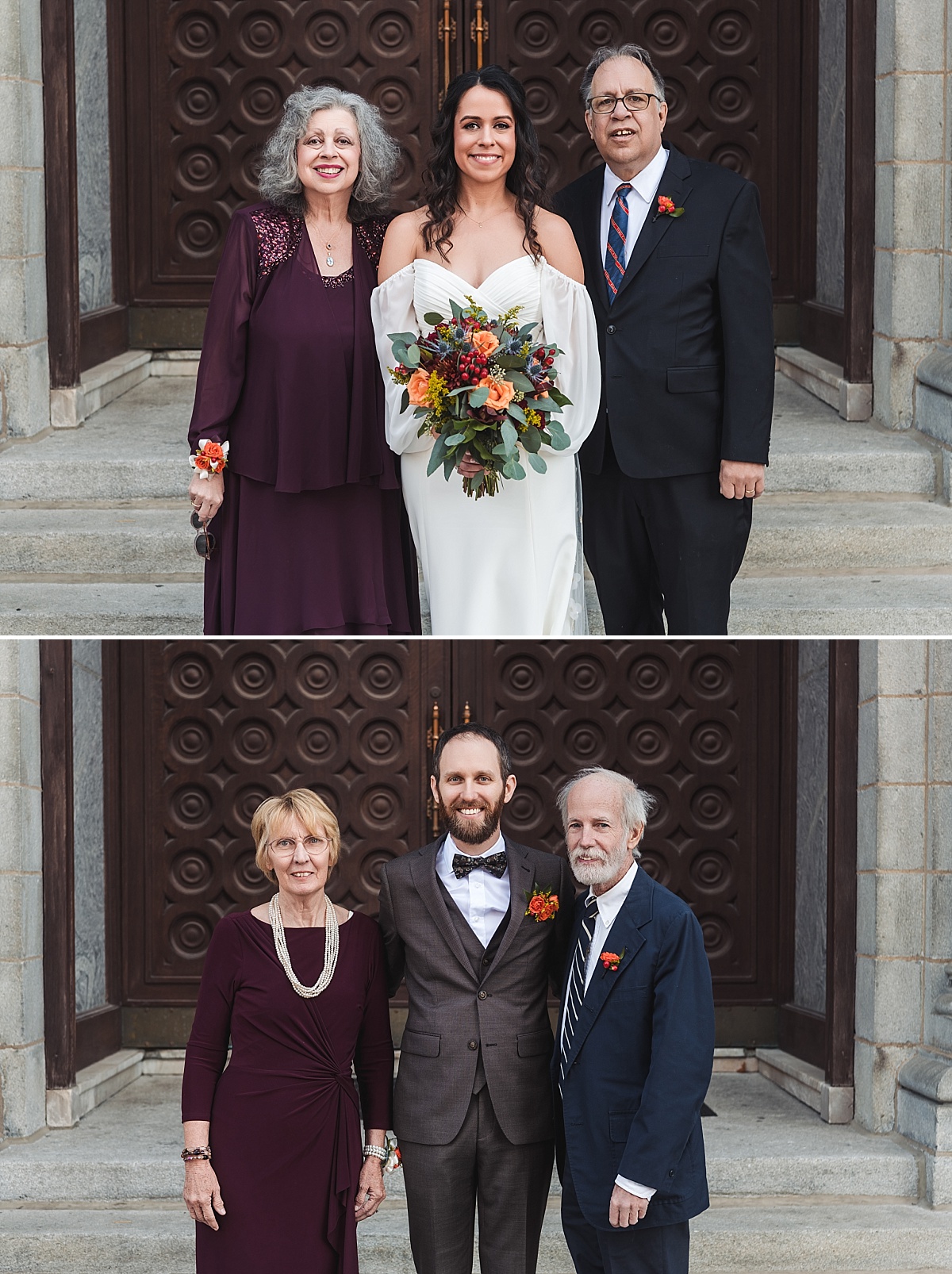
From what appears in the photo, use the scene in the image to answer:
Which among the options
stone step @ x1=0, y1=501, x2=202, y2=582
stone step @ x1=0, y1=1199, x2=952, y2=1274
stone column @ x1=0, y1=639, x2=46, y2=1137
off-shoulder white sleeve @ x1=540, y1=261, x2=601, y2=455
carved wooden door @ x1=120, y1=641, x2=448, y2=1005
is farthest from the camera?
carved wooden door @ x1=120, y1=641, x2=448, y2=1005

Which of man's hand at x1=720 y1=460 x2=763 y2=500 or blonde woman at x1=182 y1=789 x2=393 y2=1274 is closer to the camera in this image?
blonde woman at x1=182 y1=789 x2=393 y2=1274

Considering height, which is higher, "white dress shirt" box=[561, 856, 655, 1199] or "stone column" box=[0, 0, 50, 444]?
"stone column" box=[0, 0, 50, 444]

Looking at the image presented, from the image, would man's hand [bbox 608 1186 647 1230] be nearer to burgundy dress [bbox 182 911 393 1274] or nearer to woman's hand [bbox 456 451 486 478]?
burgundy dress [bbox 182 911 393 1274]

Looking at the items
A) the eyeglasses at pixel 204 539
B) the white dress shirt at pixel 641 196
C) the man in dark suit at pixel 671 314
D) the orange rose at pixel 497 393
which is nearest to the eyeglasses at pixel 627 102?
the man in dark suit at pixel 671 314

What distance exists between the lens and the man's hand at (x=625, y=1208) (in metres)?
3.77

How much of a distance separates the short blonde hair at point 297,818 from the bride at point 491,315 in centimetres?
64

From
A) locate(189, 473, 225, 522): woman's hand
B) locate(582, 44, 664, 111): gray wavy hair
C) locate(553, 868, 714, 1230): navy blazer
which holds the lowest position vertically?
locate(553, 868, 714, 1230): navy blazer

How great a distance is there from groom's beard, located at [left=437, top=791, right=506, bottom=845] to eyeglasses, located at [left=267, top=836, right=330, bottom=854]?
1.13 feet

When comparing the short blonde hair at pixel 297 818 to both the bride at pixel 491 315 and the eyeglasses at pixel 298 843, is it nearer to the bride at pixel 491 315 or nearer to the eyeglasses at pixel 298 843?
the eyeglasses at pixel 298 843

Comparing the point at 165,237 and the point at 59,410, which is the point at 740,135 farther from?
the point at 59,410

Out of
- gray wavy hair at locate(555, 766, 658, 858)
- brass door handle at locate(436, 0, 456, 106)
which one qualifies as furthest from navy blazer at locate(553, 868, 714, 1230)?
brass door handle at locate(436, 0, 456, 106)

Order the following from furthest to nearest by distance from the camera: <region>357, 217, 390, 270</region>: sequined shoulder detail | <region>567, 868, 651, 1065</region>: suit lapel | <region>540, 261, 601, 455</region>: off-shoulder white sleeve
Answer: <region>357, 217, 390, 270</region>: sequined shoulder detail
<region>540, 261, 601, 455</region>: off-shoulder white sleeve
<region>567, 868, 651, 1065</region>: suit lapel

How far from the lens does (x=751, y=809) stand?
6758mm

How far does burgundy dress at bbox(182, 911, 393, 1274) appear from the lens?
13.4 feet
